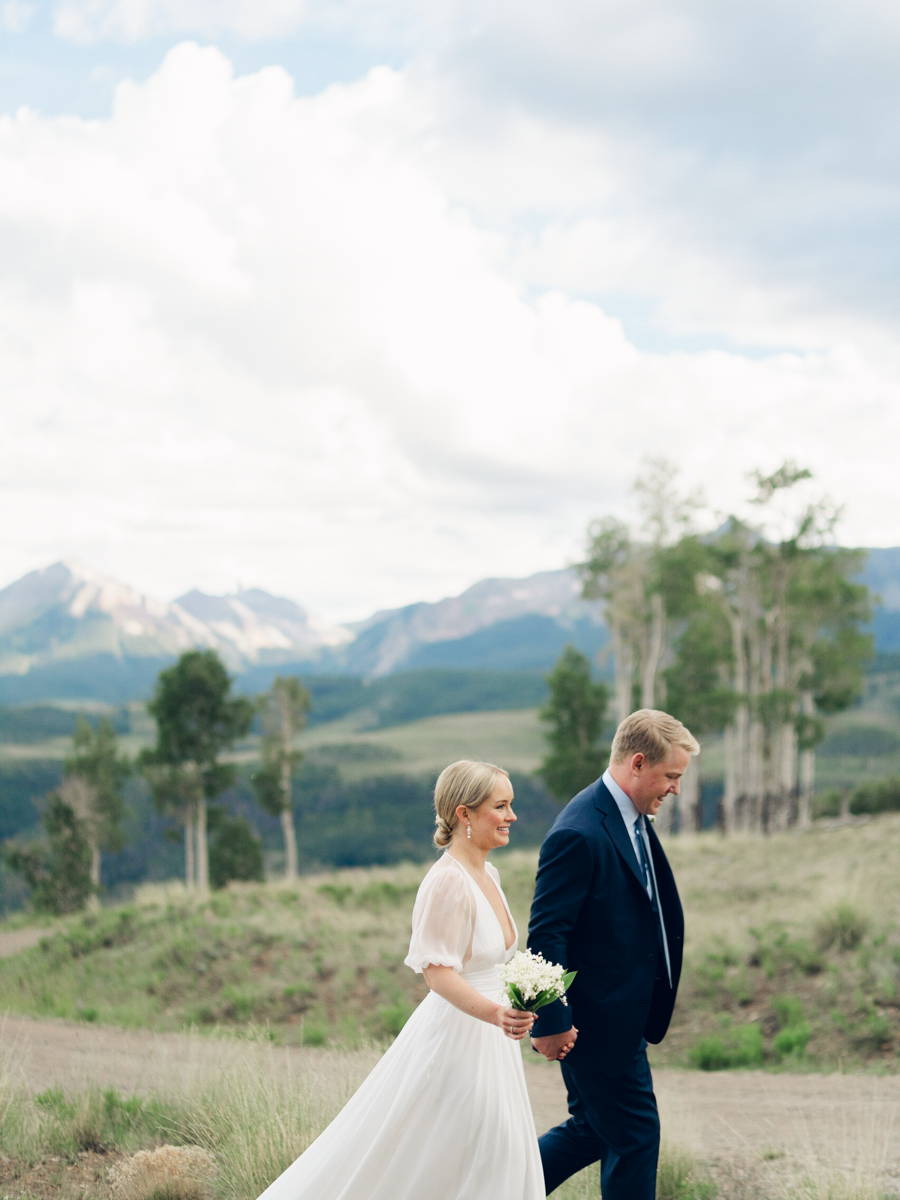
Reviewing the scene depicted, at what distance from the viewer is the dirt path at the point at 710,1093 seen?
7.53 meters

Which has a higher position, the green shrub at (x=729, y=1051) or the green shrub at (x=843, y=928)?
the green shrub at (x=843, y=928)

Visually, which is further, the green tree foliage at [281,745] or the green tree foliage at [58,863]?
the green tree foliage at [281,745]

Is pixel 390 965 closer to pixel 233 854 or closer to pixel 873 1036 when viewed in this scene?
pixel 873 1036

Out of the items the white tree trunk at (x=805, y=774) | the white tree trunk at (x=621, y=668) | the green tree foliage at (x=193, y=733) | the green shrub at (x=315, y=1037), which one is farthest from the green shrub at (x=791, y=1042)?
the green tree foliage at (x=193, y=733)

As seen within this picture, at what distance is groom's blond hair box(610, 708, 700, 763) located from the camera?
462 centimetres

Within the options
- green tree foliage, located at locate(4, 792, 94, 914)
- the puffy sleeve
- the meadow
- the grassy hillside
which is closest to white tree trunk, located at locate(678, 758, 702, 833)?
the meadow

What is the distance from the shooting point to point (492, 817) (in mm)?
4605

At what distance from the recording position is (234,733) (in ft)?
148

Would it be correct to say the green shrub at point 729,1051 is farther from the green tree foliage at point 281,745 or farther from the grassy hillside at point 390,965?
the green tree foliage at point 281,745

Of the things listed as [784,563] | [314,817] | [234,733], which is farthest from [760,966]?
[314,817]

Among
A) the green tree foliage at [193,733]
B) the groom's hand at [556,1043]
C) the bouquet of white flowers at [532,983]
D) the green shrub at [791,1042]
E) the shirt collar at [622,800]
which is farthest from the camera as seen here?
the green tree foliage at [193,733]

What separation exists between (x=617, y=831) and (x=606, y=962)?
1.66 feet

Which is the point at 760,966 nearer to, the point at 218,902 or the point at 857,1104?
the point at 857,1104

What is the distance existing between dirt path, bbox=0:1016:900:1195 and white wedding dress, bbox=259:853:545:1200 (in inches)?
106
